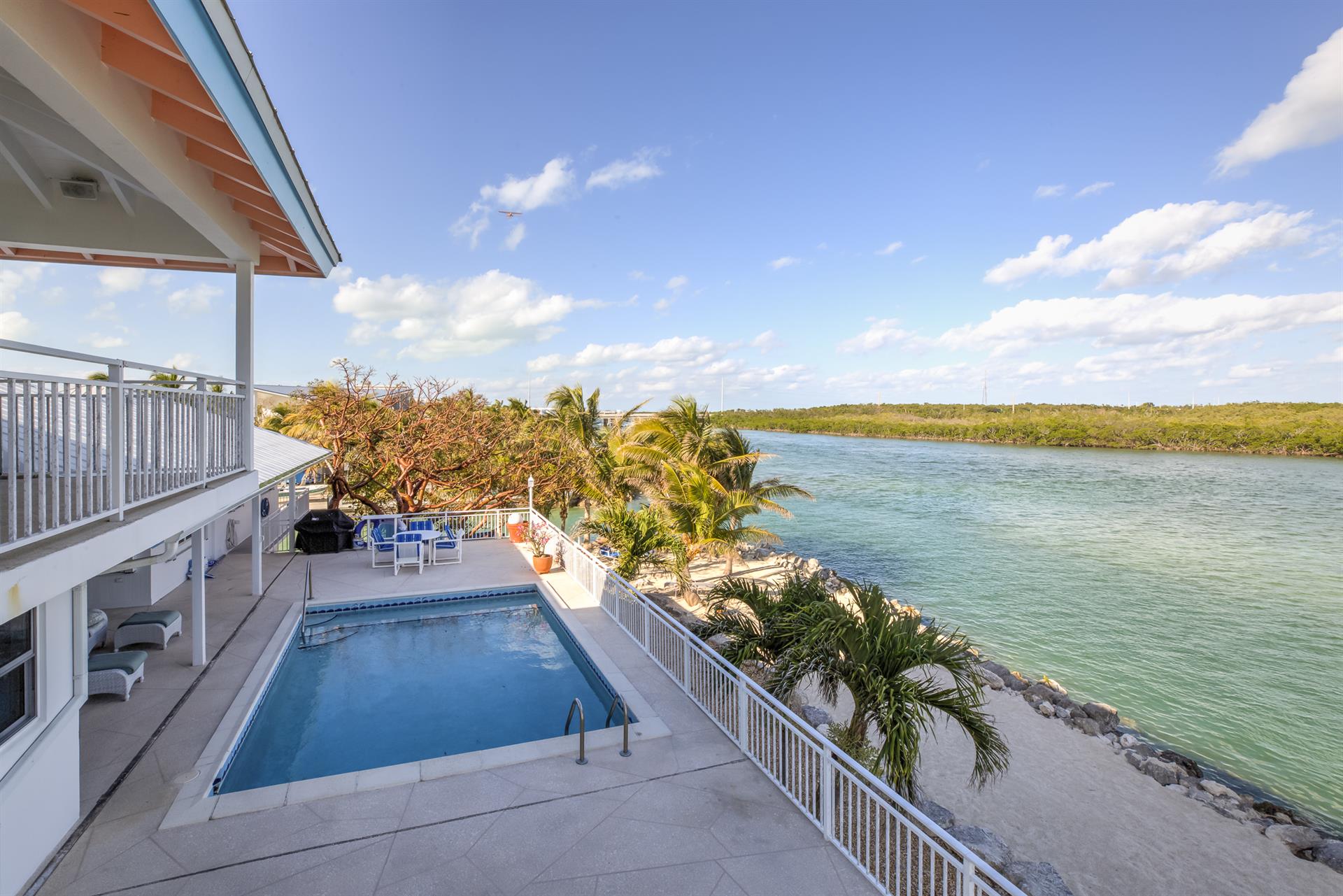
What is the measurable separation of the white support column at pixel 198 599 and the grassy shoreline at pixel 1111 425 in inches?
1811

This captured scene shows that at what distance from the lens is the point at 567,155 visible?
72.7ft

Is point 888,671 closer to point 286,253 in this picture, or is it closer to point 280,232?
point 280,232

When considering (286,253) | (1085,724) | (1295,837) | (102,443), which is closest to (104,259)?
(286,253)

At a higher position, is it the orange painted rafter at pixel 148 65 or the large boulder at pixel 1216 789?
the orange painted rafter at pixel 148 65

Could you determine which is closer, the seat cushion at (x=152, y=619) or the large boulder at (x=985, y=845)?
the large boulder at (x=985, y=845)

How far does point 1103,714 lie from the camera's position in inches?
403

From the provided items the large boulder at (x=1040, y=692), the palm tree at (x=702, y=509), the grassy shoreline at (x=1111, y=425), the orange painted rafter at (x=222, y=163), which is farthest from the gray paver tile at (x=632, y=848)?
the grassy shoreline at (x=1111, y=425)

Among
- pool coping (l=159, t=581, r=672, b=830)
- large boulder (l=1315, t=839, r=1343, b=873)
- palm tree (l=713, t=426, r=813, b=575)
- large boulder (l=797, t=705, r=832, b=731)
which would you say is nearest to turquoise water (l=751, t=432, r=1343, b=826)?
large boulder (l=1315, t=839, r=1343, b=873)

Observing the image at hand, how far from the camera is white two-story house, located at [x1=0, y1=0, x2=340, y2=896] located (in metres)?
2.67

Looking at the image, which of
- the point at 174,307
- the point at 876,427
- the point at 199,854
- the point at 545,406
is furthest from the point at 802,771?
the point at 876,427

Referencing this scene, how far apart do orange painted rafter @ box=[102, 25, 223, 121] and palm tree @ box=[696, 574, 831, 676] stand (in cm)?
546

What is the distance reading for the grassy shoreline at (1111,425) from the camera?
59.2 m

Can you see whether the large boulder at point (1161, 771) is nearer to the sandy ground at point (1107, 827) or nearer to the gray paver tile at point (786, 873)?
the sandy ground at point (1107, 827)

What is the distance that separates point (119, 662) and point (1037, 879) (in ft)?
29.0
